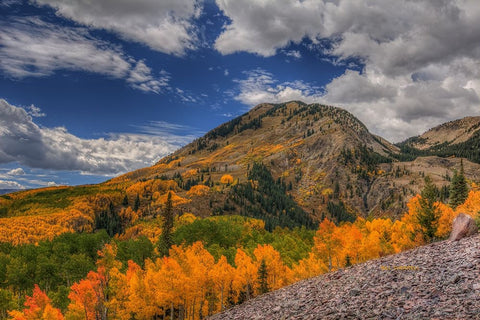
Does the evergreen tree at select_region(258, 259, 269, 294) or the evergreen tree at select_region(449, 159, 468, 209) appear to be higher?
the evergreen tree at select_region(449, 159, 468, 209)

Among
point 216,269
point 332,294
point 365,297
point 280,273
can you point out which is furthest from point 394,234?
point 365,297

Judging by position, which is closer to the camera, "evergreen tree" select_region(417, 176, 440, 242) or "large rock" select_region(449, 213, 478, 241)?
"large rock" select_region(449, 213, 478, 241)

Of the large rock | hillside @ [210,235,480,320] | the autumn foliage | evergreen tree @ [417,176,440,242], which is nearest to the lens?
hillside @ [210,235,480,320]

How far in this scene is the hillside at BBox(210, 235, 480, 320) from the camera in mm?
16913

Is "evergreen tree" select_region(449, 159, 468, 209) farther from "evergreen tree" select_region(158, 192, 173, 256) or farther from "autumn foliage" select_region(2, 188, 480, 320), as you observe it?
"evergreen tree" select_region(158, 192, 173, 256)

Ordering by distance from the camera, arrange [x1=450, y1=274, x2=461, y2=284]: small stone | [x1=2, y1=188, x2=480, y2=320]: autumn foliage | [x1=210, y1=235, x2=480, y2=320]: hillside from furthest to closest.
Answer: [x1=2, y1=188, x2=480, y2=320]: autumn foliage
[x1=450, y1=274, x2=461, y2=284]: small stone
[x1=210, y1=235, x2=480, y2=320]: hillside

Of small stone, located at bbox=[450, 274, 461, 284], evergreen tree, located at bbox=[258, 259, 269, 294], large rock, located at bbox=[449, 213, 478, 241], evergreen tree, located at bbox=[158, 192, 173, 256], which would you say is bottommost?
evergreen tree, located at bbox=[258, 259, 269, 294]

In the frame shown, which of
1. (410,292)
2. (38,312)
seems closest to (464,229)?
(410,292)

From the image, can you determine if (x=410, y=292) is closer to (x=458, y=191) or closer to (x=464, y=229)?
(x=464, y=229)

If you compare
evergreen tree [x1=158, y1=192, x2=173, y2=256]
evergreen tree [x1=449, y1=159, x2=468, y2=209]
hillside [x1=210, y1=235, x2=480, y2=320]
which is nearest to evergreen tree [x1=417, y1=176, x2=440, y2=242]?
hillside [x1=210, y1=235, x2=480, y2=320]

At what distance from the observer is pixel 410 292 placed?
20.8m

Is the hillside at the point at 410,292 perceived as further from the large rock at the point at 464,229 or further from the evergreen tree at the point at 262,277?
the evergreen tree at the point at 262,277

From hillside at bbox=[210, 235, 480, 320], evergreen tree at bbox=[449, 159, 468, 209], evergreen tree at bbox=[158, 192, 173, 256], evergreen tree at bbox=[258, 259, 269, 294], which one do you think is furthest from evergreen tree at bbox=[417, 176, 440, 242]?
evergreen tree at bbox=[158, 192, 173, 256]

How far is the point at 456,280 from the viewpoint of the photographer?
68.3ft
